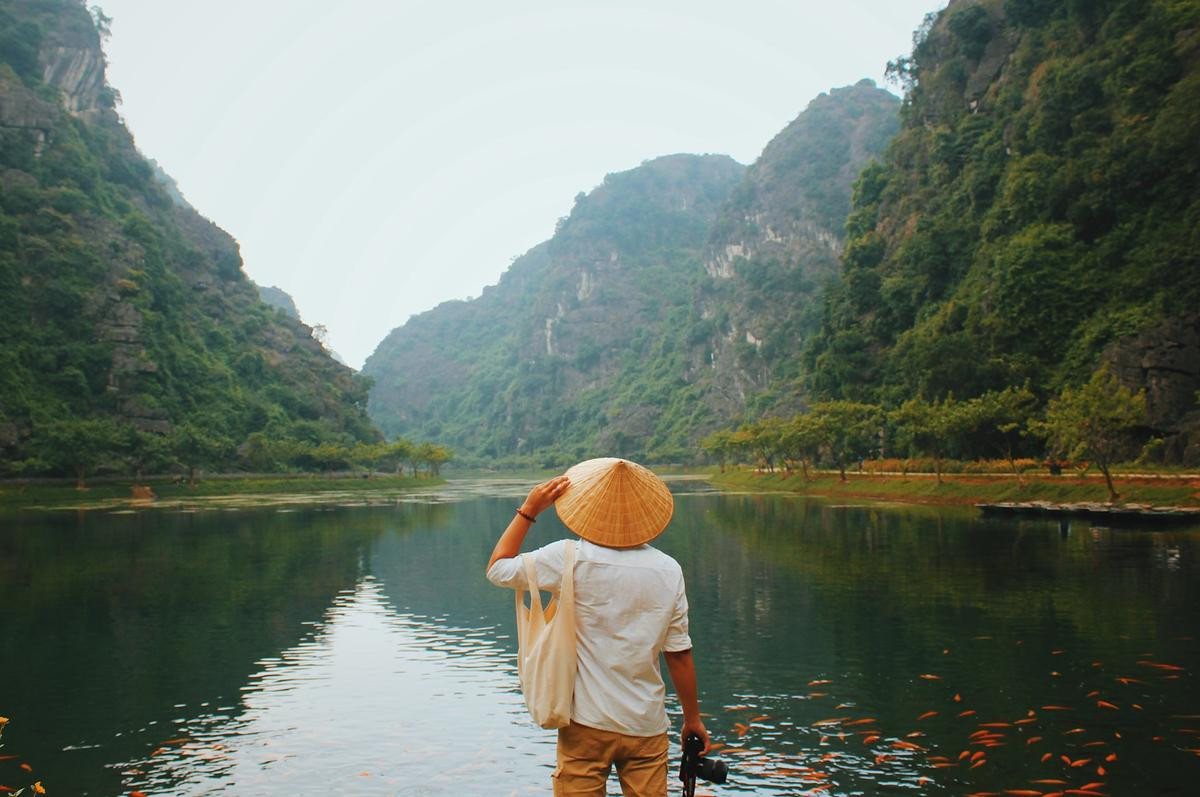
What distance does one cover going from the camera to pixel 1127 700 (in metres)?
11.6

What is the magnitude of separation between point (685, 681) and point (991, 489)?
47.9 metres

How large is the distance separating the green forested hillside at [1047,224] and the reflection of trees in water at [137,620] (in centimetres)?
4004

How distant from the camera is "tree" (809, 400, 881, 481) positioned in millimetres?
69688

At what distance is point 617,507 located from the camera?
5090mm

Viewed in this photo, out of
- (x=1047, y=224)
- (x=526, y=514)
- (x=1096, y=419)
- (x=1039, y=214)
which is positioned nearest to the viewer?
(x=526, y=514)

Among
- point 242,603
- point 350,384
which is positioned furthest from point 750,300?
point 242,603

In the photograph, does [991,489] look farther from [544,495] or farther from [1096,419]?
[544,495]

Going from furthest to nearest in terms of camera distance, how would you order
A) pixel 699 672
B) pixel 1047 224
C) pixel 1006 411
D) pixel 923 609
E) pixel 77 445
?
1. pixel 77 445
2. pixel 1047 224
3. pixel 1006 411
4. pixel 923 609
5. pixel 699 672

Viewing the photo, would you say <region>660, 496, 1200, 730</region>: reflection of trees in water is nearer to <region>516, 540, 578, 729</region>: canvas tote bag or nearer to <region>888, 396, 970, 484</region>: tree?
<region>516, 540, 578, 729</region>: canvas tote bag

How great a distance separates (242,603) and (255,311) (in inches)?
4930

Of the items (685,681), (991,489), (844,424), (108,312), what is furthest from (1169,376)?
(108,312)

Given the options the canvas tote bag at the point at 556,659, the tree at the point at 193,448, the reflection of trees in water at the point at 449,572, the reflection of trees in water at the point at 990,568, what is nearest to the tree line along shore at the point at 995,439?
the reflection of trees in water at the point at 990,568

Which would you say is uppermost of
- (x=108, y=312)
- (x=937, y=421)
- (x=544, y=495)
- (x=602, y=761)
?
(x=108, y=312)

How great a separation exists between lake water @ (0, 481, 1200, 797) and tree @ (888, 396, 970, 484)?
21449 millimetres
